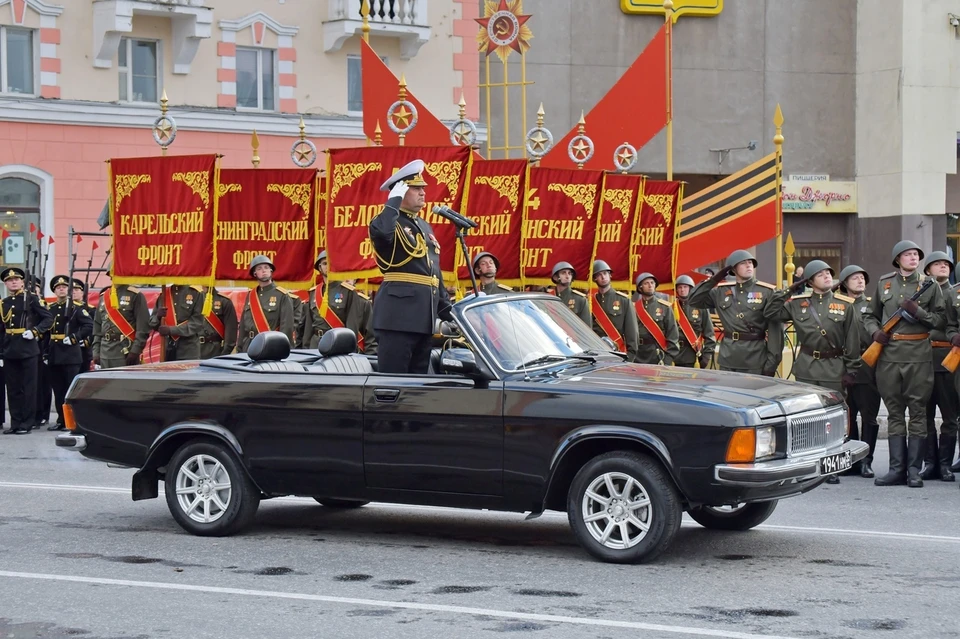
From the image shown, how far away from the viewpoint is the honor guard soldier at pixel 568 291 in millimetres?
14820

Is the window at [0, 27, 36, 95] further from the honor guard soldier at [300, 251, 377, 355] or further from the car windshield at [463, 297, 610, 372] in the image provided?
the car windshield at [463, 297, 610, 372]

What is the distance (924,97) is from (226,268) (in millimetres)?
26832

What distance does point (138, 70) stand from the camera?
1099 inches

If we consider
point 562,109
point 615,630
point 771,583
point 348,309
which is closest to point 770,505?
point 771,583

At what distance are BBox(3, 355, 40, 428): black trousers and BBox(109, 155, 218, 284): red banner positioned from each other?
2730 mm

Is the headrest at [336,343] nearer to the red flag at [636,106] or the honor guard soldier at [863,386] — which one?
the honor guard soldier at [863,386]

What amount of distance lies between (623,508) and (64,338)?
11129 mm

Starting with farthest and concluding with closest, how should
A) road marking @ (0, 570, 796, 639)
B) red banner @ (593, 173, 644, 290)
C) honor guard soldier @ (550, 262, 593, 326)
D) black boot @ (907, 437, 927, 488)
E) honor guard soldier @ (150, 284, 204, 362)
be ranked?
1. red banner @ (593, 173, 644, 290)
2. honor guard soldier @ (150, 284, 204, 362)
3. honor guard soldier @ (550, 262, 593, 326)
4. black boot @ (907, 437, 927, 488)
5. road marking @ (0, 570, 796, 639)

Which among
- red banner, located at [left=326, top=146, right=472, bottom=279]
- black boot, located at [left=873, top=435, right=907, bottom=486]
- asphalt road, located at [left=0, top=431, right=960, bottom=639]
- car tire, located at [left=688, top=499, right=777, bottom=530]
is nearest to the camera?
asphalt road, located at [left=0, top=431, right=960, bottom=639]

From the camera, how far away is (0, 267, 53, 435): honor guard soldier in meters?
17.2

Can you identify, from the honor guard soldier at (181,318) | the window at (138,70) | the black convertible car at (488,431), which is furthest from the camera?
the window at (138,70)

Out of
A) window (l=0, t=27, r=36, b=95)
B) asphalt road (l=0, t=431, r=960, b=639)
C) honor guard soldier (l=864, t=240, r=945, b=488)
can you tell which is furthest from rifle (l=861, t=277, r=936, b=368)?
window (l=0, t=27, r=36, b=95)

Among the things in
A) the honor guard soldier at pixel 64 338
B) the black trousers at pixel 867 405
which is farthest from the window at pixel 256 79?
the black trousers at pixel 867 405

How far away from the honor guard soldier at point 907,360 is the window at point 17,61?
18.9m
